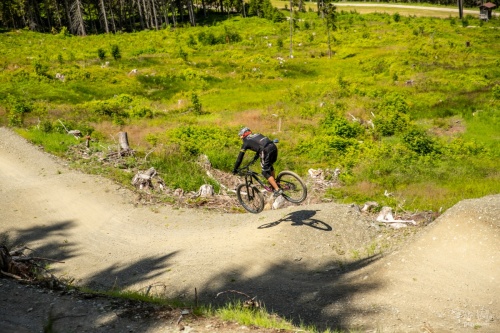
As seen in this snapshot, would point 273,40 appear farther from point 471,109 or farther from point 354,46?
point 471,109

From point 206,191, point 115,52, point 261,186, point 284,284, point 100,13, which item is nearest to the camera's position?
point 284,284

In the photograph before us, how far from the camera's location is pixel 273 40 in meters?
83.3

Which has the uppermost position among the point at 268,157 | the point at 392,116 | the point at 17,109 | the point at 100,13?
the point at 100,13

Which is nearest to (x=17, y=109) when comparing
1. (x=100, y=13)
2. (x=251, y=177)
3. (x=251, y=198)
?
(x=251, y=198)

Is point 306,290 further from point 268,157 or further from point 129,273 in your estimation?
point 129,273

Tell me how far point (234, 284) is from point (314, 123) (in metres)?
21.9

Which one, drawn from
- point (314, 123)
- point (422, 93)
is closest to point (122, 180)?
point (314, 123)

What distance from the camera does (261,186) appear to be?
17.8m

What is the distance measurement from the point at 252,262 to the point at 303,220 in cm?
332

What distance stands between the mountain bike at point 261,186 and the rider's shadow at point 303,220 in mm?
860

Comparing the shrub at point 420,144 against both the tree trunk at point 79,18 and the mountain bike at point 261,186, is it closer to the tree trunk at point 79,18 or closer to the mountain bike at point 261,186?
the mountain bike at point 261,186

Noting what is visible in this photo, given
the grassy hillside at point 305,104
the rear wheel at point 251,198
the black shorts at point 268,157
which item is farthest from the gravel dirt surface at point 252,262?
the grassy hillside at point 305,104

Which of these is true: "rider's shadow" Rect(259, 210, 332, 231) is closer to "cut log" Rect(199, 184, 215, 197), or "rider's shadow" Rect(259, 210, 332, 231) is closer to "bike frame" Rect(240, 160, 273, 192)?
"bike frame" Rect(240, 160, 273, 192)

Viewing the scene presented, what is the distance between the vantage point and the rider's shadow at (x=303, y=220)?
16.6 meters
